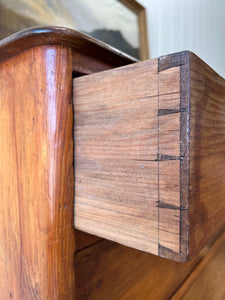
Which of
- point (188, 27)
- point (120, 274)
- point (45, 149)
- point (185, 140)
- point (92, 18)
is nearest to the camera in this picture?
point (185, 140)

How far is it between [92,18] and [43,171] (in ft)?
3.07

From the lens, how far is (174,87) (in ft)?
0.94

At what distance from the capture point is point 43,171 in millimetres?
395

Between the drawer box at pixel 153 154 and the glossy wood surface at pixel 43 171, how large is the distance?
0.02 m

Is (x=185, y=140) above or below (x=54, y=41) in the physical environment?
below

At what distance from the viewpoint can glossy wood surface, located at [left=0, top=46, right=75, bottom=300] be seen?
385mm

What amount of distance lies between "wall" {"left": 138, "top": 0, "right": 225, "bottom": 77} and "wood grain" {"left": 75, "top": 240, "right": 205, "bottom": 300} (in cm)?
128

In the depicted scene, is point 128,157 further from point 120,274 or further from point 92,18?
point 92,18

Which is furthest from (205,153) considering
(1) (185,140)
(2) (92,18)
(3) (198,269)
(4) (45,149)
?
(2) (92,18)

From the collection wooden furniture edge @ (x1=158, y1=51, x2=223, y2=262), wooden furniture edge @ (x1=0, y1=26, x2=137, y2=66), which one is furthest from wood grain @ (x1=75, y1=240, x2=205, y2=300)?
wooden furniture edge @ (x1=0, y1=26, x2=137, y2=66)

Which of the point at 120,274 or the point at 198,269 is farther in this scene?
the point at 198,269

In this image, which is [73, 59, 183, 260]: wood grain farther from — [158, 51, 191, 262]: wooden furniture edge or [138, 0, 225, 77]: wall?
[138, 0, 225, 77]: wall

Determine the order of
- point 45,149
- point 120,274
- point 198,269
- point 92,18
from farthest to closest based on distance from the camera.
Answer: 1. point 92,18
2. point 198,269
3. point 120,274
4. point 45,149

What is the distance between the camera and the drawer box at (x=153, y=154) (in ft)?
0.94
